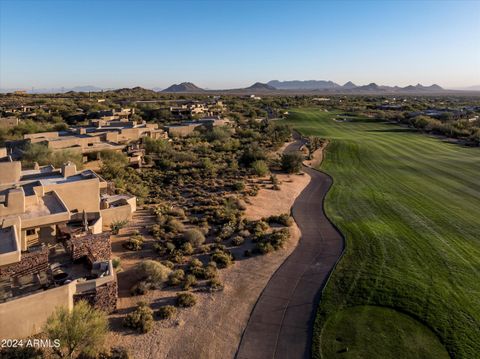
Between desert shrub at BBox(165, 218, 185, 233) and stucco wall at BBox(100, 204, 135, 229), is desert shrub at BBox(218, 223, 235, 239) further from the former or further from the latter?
stucco wall at BBox(100, 204, 135, 229)

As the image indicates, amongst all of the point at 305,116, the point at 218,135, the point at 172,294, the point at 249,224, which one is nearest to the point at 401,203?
the point at 249,224

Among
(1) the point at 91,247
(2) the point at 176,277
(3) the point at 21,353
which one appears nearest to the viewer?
(3) the point at 21,353

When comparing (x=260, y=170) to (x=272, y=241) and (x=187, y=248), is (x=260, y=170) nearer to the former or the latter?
(x=272, y=241)

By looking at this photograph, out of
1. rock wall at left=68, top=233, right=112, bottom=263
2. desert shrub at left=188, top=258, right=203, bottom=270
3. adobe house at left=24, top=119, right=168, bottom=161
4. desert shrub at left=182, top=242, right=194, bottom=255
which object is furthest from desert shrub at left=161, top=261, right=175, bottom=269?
adobe house at left=24, top=119, right=168, bottom=161

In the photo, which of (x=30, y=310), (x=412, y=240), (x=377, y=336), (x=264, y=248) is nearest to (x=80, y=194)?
(x=30, y=310)

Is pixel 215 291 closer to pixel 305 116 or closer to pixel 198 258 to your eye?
pixel 198 258

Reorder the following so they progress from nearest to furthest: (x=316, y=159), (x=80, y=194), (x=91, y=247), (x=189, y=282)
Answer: (x=189, y=282)
(x=91, y=247)
(x=80, y=194)
(x=316, y=159)

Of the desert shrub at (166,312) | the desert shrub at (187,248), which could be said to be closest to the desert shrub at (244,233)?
the desert shrub at (187,248)
